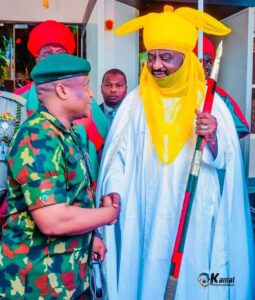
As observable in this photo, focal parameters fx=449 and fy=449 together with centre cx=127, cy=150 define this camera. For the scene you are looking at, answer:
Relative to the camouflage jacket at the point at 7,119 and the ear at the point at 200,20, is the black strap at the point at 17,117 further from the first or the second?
the ear at the point at 200,20

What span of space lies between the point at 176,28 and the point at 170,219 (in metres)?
0.97

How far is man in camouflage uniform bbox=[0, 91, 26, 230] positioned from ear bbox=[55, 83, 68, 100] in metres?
0.59

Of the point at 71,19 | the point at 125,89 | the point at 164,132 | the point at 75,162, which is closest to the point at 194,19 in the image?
the point at 164,132

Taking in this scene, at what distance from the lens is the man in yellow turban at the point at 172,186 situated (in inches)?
89.9

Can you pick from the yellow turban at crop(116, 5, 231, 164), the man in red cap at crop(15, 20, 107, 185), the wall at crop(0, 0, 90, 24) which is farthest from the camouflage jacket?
the wall at crop(0, 0, 90, 24)

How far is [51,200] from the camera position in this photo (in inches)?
51.9

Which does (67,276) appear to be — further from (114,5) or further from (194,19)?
(114,5)

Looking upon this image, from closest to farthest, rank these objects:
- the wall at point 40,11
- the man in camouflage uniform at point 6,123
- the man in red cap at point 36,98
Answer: the man in camouflage uniform at point 6,123
the man in red cap at point 36,98
the wall at point 40,11

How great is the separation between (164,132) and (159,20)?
575 millimetres

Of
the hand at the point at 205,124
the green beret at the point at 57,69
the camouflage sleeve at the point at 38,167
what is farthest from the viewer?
the hand at the point at 205,124

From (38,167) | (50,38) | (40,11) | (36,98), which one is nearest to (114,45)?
(50,38)

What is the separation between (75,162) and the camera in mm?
1441

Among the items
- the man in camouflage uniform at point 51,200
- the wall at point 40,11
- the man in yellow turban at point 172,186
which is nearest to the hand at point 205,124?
the man in yellow turban at point 172,186

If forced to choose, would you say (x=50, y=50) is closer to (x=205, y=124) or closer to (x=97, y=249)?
(x=205, y=124)
